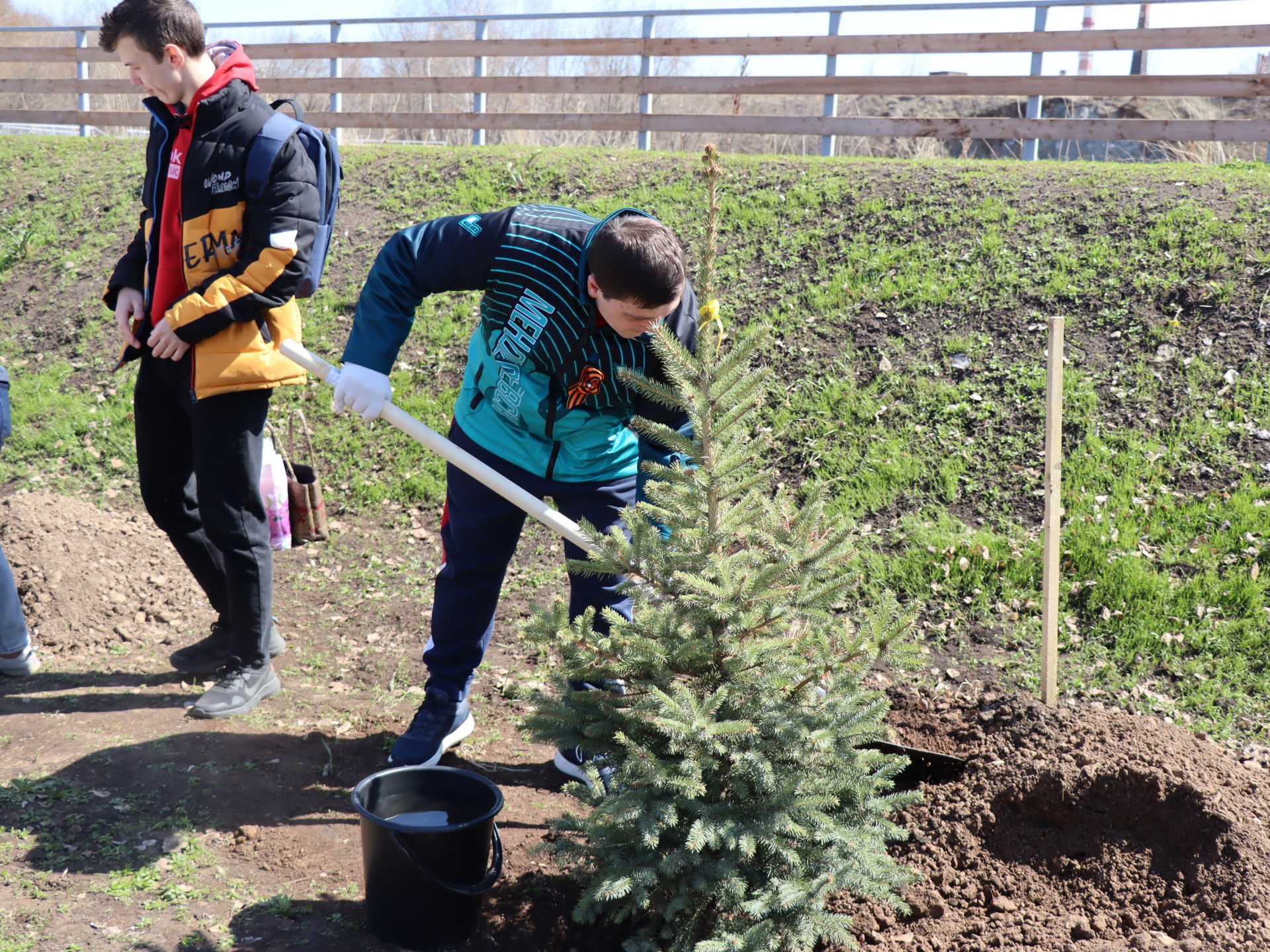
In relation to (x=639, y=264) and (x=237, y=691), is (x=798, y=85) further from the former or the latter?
(x=237, y=691)

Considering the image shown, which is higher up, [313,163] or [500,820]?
[313,163]

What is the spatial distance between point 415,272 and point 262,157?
773 mm

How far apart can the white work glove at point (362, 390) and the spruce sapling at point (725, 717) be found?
0.96 m

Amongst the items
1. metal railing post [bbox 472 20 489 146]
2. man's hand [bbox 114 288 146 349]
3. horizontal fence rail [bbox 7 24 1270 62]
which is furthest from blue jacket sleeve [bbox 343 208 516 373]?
metal railing post [bbox 472 20 489 146]

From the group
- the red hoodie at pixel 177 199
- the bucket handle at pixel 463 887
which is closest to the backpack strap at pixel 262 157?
the red hoodie at pixel 177 199

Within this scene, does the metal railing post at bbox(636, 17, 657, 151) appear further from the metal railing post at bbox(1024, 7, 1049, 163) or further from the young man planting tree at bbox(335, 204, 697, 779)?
the young man planting tree at bbox(335, 204, 697, 779)

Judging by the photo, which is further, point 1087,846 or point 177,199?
point 177,199

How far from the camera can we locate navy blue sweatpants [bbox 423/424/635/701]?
3221 millimetres

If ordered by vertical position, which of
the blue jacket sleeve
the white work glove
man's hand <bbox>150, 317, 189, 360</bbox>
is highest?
the blue jacket sleeve

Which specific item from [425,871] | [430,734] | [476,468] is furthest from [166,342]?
[425,871]

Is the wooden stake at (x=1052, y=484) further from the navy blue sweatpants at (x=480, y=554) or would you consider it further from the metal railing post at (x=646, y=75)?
the metal railing post at (x=646, y=75)

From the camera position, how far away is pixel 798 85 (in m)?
9.73

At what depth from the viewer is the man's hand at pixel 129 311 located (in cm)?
354

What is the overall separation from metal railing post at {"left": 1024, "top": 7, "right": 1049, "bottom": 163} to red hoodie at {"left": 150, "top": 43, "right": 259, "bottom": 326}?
7.62 m
